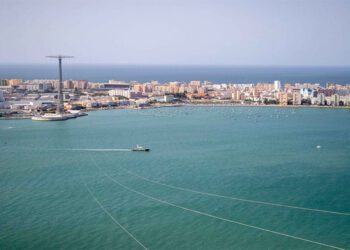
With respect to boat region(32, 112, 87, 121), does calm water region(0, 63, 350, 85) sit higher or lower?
higher

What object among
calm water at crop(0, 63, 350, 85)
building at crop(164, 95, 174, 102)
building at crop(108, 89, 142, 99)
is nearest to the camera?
building at crop(164, 95, 174, 102)

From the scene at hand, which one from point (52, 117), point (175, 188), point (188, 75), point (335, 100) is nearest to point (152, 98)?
point (52, 117)

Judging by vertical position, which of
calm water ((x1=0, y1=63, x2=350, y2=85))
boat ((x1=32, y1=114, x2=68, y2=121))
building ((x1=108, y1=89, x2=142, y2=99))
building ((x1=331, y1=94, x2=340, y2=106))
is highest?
calm water ((x1=0, y1=63, x2=350, y2=85))

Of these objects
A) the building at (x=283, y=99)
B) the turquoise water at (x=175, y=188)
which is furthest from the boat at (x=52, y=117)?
the building at (x=283, y=99)

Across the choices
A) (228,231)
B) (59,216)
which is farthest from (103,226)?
(228,231)

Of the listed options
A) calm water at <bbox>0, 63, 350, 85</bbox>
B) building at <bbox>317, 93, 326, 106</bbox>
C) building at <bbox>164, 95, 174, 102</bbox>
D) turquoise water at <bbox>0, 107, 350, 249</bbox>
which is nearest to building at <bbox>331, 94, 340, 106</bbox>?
building at <bbox>317, 93, 326, 106</bbox>

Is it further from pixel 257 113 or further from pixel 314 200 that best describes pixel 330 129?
pixel 314 200

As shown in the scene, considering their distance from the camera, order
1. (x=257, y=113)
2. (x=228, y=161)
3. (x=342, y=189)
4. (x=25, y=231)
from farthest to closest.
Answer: (x=257, y=113) → (x=228, y=161) → (x=342, y=189) → (x=25, y=231)

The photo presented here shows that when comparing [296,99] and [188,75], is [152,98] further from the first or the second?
[188,75]

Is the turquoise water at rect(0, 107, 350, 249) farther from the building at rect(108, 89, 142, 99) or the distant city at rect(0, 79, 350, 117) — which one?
the building at rect(108, 89, 142, 99)
